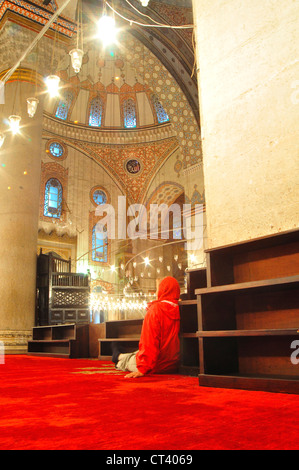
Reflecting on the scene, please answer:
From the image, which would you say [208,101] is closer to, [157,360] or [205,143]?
[205,143]

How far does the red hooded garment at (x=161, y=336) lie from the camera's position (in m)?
3.39

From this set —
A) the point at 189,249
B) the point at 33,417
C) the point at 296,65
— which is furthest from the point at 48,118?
the point at 33,417

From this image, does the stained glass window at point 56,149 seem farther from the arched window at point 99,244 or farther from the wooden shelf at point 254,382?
the wooden shelf at point 254,382

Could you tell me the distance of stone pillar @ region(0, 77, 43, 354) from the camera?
684cm

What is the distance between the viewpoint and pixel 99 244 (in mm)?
16188

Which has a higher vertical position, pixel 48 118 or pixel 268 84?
pixel 48 118

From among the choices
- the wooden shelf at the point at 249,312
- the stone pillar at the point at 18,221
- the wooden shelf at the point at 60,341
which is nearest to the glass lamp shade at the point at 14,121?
the stone pillar at the point at 18,221

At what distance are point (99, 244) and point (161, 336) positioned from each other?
42.2 feet

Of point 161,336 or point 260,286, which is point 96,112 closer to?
point 161,336

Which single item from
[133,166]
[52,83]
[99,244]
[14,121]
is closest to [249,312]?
[52,83]

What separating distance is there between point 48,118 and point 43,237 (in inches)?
196

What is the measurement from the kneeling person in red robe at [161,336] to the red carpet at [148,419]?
0.92 meters

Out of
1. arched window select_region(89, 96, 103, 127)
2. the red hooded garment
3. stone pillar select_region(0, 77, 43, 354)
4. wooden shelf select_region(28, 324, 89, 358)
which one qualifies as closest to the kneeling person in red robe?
the red hooded garment

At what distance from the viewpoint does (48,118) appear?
51.8ft
